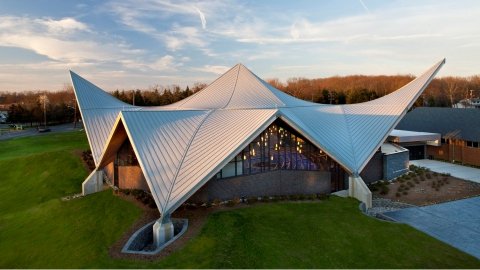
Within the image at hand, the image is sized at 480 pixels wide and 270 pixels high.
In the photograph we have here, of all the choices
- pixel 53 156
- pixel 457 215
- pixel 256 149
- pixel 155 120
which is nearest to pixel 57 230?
pixel 155 120

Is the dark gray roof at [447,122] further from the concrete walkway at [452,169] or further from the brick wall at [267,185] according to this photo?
the brick wall at [267,185]

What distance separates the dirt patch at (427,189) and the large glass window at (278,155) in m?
5.55

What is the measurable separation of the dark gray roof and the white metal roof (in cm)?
1238

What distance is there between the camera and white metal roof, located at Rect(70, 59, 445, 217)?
16281 millimetres

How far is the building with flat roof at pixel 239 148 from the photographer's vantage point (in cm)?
1644

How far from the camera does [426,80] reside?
23016mm

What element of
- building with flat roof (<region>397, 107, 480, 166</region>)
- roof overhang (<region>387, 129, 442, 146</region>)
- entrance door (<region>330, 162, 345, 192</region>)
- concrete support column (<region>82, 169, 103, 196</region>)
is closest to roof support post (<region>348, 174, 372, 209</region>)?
entrance door (<region>330, 162, 345, 192</region>)

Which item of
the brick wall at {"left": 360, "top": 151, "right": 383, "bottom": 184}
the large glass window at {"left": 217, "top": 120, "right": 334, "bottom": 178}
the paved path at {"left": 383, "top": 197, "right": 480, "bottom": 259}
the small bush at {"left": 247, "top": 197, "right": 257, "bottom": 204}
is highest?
the large glass window at {"left": 217, "top": 120, "right": 334, "bottom": 178}

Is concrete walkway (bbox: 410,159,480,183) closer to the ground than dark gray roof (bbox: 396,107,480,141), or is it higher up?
closer to the ground

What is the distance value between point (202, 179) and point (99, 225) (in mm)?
6173

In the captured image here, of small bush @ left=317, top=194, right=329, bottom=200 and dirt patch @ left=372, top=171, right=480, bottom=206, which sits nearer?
small bush @ left=317, top=194, right=329, bottom=200

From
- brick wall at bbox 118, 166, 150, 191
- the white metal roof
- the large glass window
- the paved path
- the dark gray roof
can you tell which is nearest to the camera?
the paved path

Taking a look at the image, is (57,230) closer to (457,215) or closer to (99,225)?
(99,225)

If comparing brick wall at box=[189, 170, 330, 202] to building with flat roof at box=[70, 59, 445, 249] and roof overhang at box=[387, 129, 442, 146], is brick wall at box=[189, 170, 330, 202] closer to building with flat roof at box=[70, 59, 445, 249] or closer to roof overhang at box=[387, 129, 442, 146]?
building with flat roof at box=[70, 59, 445, 249]
